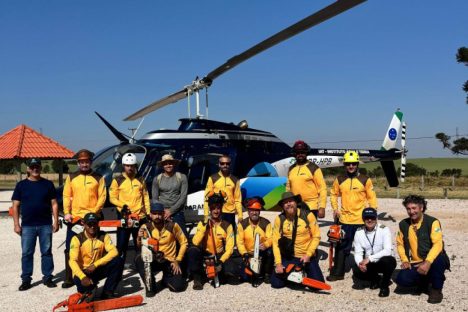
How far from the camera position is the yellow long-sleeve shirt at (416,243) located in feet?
16.5

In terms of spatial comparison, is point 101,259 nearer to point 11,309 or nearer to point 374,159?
point 11,309

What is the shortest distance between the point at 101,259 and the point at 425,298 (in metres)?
3.78

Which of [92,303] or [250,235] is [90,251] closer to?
[92,303]

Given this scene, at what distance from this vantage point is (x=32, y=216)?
585 cm

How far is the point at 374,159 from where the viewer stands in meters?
12.1

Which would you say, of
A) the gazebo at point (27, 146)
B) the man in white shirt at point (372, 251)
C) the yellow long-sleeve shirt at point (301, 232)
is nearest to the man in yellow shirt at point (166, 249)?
the yellow long-sleeve shirt at point (301, 232)

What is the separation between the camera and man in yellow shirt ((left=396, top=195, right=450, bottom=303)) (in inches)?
197

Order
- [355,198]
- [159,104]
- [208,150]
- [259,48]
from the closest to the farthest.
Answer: [355,198], [259,48], [208,150], [159,104]

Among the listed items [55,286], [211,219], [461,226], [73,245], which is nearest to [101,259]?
[73,245]

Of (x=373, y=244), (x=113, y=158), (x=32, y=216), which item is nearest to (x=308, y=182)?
(x=373, y=244)

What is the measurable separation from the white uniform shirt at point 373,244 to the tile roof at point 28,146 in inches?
690

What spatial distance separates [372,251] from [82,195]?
3761mm

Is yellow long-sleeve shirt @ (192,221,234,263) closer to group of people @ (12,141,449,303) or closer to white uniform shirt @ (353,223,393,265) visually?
group of people @ (12,141,449,303)

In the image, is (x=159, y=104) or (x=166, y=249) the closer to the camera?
(x=166, y=249)
